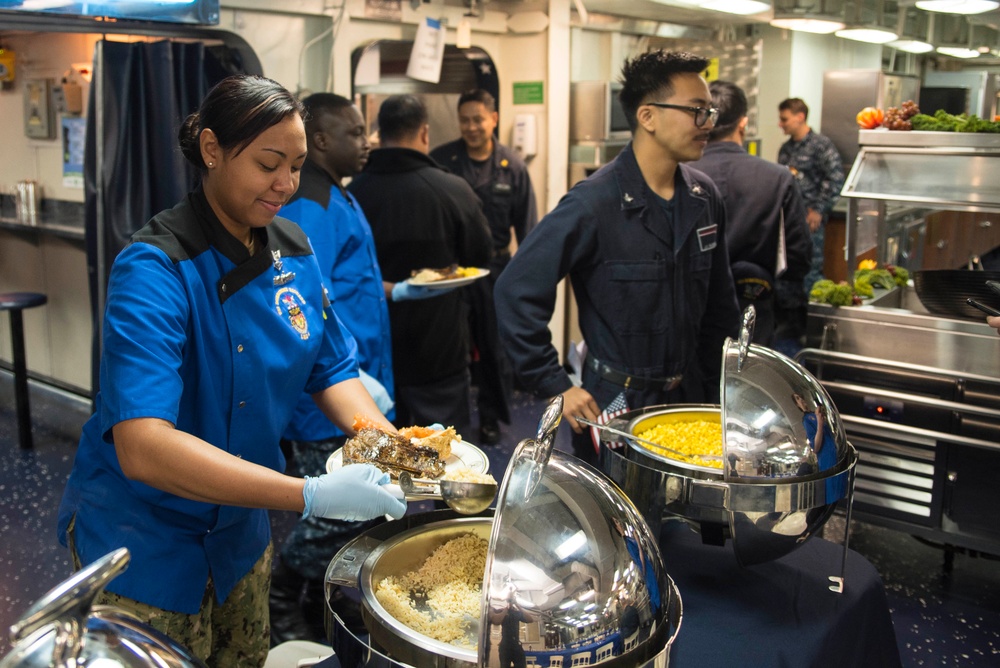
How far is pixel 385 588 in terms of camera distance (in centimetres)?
138

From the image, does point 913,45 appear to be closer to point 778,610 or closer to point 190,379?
point 778,610

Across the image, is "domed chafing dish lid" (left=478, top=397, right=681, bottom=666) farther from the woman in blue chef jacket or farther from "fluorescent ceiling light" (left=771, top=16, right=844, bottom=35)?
"fluorescent ceiling light" (left=771, top=16, right=844, bottom=35)

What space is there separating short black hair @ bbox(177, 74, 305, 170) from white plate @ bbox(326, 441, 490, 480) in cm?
62

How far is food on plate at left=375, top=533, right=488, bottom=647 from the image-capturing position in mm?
1297

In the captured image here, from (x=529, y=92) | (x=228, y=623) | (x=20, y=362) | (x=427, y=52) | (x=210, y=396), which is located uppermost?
(x=427, y=52)

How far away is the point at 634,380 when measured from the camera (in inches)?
99.8

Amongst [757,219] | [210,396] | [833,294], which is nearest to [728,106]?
[757,219]

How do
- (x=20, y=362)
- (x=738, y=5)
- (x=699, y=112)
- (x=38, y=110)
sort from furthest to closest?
(x=738, y=5)
(x=38, y=110)
(x=20, y=362)
(x=699, y=112)

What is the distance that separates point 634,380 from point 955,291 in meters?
1.50

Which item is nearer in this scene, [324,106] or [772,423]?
[772,423]

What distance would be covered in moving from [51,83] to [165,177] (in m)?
2.54

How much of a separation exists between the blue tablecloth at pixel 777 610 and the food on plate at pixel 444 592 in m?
0.21

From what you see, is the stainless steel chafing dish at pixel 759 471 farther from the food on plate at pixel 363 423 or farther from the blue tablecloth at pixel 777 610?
the food on plate at pixel 363 423

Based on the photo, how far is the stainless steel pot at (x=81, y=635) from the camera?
0.82 meters
